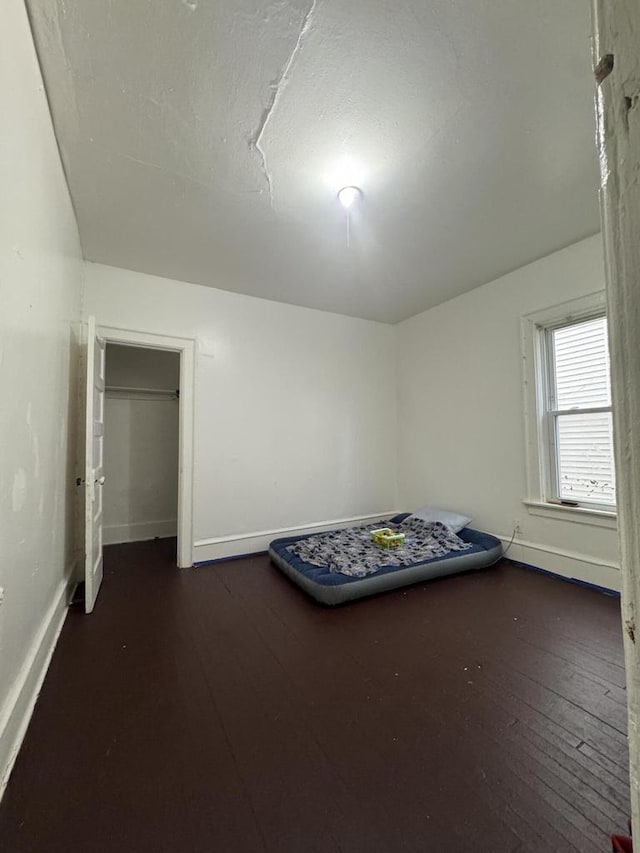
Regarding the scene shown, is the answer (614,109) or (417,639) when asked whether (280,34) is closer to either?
(614,109)

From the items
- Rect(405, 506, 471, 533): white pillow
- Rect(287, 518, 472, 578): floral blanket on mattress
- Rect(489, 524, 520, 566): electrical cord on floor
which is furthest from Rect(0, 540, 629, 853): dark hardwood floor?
Rect(405, 506, 471, 533): white pillow

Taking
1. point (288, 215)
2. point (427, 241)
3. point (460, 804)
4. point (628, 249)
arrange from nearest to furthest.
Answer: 1. point (628, 249)
2. point (460, 804)
3. point (288, 215)
4. point (427, 241)

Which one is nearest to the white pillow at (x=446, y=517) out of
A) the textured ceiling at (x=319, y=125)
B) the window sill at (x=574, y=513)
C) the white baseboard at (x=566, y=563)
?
the white baseboard at (x=566, y=563)

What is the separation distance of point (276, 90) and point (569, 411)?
9.39 feet

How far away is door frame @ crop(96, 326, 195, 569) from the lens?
3.05 m

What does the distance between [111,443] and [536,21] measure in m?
4.47

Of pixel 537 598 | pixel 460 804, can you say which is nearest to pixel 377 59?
pixel 460 804

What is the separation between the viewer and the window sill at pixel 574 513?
8.25ft

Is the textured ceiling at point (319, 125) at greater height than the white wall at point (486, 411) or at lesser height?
greater

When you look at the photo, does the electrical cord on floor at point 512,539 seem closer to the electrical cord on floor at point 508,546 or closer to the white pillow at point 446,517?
the electrical cord on floor at point 508,546

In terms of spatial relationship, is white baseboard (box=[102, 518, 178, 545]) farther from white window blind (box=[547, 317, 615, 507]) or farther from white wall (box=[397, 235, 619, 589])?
white window blind (box=[547, 317, 615, 507])

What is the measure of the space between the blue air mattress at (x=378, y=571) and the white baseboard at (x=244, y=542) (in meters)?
0.21

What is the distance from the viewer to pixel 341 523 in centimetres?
389

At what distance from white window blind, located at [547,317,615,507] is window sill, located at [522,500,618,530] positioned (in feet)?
0.38
